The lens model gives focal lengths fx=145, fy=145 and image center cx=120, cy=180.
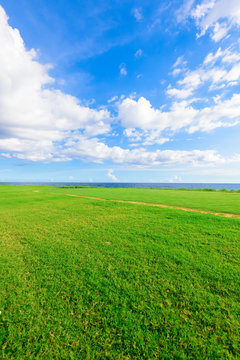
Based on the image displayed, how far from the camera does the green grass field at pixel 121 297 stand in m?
2.32

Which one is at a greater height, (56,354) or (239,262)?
(239,262)

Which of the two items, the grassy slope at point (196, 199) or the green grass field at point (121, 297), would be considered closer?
the green grass field at point (121, 297)

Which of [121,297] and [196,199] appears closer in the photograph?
[121,297]

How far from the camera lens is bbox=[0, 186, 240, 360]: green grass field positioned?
7.61ft

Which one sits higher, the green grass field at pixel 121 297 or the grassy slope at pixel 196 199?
the grassy slope at pixel 196 199

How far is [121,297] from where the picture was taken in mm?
3189

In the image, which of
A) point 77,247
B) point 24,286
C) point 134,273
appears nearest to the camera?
point 24,286

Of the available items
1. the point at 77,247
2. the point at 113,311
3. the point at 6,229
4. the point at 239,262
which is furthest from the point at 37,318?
the point at 6,229

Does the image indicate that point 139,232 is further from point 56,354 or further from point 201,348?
point 56,354

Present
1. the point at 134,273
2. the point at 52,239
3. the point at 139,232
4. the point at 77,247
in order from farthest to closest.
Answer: the point at 139,232, the point at 52,239, the point at 77,247, the point at 134,273

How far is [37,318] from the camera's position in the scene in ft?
8.97

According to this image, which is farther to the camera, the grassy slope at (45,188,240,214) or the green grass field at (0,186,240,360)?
the grassy slope at (45,188,240,214)

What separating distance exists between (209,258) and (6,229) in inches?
358

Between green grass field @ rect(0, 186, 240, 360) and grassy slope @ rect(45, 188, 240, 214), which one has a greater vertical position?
grassy slope @ rect(45, 188, 240, 214)
